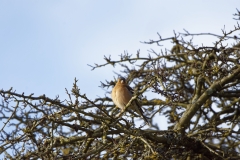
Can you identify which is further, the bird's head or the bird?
the bird's head

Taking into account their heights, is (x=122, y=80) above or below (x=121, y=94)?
above

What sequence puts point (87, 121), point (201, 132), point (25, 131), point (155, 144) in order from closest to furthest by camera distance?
1. point (25, 131)
2. point (87, 121)
3. point (155, 144)
4. point (201, 132)

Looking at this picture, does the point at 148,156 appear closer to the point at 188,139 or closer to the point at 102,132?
the point at 102,132

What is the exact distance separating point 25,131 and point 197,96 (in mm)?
3036

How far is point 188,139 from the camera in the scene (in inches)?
255

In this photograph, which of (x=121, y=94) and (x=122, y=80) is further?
(x=122, y=80)

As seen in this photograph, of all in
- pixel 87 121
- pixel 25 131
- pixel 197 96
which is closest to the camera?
pixel 25 131

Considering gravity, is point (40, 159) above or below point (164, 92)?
below

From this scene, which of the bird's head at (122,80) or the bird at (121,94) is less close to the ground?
the bird's head at (122,80)

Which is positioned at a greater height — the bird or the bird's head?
the bird's head

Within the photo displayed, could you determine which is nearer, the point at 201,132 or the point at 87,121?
the point at 87,121

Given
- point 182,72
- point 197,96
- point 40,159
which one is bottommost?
point 40,159

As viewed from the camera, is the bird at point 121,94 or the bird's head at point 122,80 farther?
the bird's head at point 122,80

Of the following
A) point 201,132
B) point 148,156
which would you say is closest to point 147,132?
point 148,156
